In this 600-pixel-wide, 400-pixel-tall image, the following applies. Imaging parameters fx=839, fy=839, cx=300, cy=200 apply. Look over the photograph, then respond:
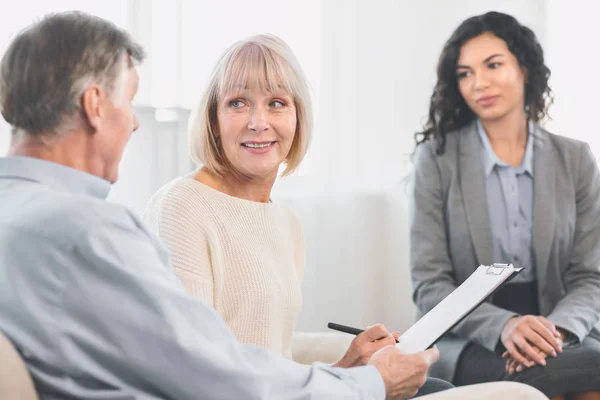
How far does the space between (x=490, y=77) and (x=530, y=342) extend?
767 mm

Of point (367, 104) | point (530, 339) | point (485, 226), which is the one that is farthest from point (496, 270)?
point (367, 104)

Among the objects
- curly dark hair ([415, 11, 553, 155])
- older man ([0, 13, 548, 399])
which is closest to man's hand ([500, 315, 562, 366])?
curly dark hair ([415, 11, 553, 155])

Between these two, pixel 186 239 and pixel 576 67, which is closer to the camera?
pixel 186 239

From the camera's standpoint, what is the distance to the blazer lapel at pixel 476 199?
7.50 feet

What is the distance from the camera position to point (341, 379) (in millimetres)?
1158

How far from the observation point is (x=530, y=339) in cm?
205

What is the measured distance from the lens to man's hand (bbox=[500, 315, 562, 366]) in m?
2.04

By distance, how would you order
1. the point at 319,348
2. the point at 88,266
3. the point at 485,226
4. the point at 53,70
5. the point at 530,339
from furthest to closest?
1. the point at 485,226
2. the point at 530,339
3. the point at 319,348
4. the point at 53,70
5. the point at 88,266

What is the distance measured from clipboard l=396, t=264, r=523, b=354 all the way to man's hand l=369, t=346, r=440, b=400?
0.11 m

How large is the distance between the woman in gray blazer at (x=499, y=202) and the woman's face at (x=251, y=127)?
766 mm

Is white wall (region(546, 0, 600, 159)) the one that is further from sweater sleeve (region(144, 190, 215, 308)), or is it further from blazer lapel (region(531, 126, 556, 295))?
sweater sleeve (region(144, 190, 215, 308))

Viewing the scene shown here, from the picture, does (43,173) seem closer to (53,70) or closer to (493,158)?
(53,70)

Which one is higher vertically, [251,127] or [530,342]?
[251,127]

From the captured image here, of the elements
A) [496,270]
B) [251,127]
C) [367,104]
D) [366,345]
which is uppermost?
[251,127]
